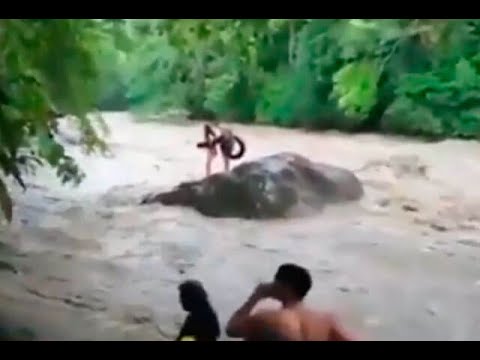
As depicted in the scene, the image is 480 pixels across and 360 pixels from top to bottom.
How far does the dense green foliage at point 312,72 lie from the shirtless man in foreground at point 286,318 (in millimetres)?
317

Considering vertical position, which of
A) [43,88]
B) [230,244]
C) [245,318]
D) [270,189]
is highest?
[43,88]

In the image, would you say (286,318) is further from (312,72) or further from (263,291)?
(312,72)

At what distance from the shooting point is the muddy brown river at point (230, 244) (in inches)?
75.0

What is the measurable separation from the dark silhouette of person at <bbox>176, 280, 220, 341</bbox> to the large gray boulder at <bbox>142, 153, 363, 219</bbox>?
0.16m

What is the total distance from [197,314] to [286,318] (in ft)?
0.59

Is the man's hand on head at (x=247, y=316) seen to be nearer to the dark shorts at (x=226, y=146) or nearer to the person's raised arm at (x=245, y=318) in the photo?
the person's raised arm at (x=245, y=318)

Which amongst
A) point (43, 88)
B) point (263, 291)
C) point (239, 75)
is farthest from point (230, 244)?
point (43, 88)

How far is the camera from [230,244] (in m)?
1.95

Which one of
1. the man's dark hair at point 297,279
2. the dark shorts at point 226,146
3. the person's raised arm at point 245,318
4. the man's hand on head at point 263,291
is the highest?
the dark shorts at point 226,146

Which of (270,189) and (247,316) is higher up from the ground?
(270,189)

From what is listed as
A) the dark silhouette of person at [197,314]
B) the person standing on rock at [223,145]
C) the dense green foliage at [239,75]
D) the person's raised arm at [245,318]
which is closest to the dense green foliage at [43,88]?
the dense green foliage at [239,75]

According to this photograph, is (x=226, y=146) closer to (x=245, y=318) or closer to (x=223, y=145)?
(x=223, y=145)
